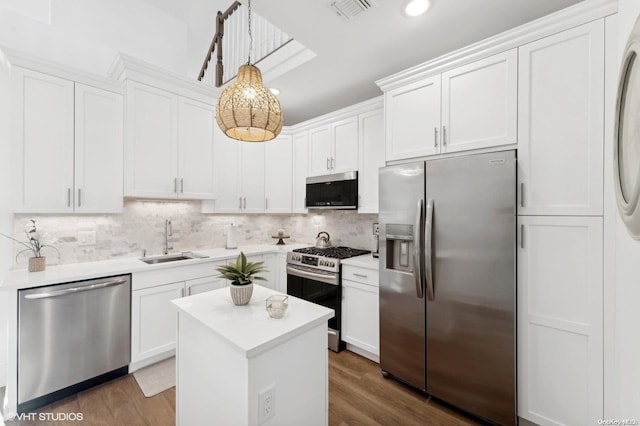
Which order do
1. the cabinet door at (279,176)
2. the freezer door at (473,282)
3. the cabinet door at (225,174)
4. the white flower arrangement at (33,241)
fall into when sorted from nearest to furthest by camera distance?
the freezer door at (473,282) → the white flower arrangement at (33,241) → the cabinet door at (225,174) → the cabinet door at (279,176)

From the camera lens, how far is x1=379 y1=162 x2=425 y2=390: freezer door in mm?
2096

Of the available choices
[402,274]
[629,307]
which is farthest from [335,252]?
[629,307]

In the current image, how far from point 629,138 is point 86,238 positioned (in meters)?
3.68

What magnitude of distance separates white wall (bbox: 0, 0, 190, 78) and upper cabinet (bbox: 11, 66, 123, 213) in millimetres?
714

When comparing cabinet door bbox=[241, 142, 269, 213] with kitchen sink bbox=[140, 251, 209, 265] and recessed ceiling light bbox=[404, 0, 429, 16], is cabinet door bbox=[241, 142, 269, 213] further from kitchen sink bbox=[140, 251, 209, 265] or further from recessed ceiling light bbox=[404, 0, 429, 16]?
recessed ceiling light bbox=[404, 0, 429, 16]

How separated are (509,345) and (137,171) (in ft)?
11.0

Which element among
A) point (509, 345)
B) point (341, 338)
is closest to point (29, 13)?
point (341, 338)

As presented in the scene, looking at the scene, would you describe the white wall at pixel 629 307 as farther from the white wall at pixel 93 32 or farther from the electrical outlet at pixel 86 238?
the white wall at pixel 93 32

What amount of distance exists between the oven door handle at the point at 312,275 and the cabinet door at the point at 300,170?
851 mm

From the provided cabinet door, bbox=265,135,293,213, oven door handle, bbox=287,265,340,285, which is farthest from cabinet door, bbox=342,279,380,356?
cabinet door, bbox=265,135,293,213

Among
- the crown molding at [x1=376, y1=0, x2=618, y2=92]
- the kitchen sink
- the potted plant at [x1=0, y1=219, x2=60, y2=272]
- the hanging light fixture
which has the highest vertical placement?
the crown molding at [x1=376, y1=0, x2=618, y2=92]

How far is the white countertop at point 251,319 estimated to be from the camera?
1134 millimetres

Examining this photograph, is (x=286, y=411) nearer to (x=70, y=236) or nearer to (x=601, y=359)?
(x=601, y=359)

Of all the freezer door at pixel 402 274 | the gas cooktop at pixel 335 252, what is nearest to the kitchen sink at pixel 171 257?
the gas cooktop at pixel 335 252
